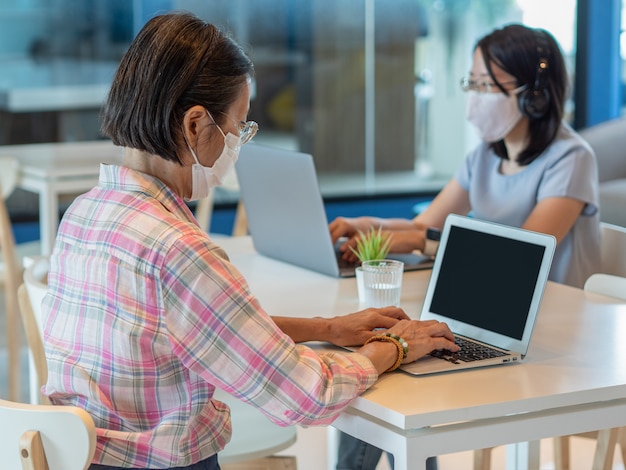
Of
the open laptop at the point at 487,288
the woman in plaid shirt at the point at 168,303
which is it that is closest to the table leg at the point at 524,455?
the open laptop at the point at 487,288

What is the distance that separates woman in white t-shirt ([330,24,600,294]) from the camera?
2320 mm

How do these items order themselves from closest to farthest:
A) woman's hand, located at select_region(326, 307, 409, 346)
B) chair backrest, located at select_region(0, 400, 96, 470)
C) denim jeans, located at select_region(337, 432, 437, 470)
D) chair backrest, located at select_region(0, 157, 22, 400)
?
chair backrest, located at select_region(0, 400, 96, 470)
woman's hand, located at select_region(326, 307, 409, 346)
denim jeans, located at select_region(337, 432, 437, 470)
chair backrest, located at select_region(0, 157, 22, 400)

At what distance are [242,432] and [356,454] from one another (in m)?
0.34

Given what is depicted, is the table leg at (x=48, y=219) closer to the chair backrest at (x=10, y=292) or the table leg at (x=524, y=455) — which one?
the chair backrest at (x=10, y=292)

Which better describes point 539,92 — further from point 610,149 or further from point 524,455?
point 610,149

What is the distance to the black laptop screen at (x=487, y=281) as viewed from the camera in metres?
1.57

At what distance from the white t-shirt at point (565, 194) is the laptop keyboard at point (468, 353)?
32.4 inches

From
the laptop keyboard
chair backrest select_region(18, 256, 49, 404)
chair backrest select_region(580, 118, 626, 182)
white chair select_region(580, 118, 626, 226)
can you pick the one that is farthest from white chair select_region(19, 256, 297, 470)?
chair backrest select_region(580, 118, 626, 182)

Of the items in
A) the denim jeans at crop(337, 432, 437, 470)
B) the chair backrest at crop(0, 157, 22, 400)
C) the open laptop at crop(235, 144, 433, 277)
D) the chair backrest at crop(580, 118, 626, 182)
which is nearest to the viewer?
the open laptop at crop(235, 144, 433, 277)

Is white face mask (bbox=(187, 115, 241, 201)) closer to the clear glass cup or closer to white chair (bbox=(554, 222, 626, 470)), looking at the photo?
the clear glass cup

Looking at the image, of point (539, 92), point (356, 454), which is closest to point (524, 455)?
point (356, 454)

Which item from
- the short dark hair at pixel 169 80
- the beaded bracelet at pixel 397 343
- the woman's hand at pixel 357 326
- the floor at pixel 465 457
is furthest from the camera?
the floor at pixel 465 457

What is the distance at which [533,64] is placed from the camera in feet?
7.97

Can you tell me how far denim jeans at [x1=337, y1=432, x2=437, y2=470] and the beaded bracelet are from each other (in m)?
0.78
